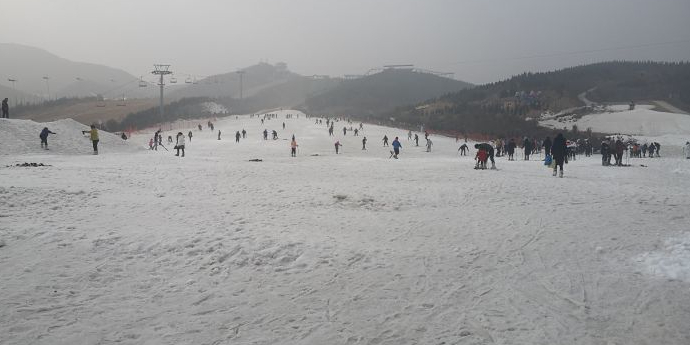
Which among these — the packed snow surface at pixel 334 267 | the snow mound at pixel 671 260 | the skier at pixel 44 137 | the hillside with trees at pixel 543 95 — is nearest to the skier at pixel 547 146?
the packed snow surface at pixel 334 267

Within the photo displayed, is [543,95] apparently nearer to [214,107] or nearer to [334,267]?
[214,107]

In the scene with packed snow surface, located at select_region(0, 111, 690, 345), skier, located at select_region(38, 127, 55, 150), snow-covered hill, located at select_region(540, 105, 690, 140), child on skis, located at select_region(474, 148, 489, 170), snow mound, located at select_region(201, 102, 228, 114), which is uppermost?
snow mound, located at select_region(201, 102, 228, 114)

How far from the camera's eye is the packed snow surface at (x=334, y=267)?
4.54m

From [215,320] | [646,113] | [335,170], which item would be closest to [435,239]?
[215,320]

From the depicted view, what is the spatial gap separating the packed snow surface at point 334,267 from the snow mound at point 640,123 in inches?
2744

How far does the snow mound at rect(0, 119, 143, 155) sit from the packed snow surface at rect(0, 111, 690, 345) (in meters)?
11.4

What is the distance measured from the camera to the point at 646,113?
7600 cm

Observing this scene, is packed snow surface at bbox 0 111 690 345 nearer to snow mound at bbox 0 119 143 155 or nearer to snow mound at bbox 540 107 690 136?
snow mound at bbox 0 119 143 155

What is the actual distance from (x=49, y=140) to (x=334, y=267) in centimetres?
2313

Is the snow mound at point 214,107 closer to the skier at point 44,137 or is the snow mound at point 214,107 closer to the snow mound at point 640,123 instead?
the snow mound at point 640,123

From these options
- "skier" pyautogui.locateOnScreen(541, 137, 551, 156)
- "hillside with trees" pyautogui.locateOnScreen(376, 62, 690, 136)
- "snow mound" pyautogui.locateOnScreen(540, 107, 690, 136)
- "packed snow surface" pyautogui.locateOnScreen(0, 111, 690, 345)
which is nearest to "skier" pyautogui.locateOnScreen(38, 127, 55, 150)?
"packed snow surface" pyautogui.locateOnScreen(0, 111, 690, 345)

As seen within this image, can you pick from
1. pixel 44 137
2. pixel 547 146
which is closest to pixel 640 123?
pixel 547 146

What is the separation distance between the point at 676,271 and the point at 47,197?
12364 millimetres

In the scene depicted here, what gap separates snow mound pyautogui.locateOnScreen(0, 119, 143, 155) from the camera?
20656mm
